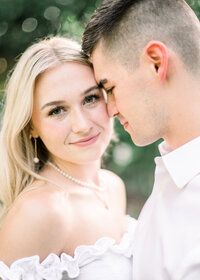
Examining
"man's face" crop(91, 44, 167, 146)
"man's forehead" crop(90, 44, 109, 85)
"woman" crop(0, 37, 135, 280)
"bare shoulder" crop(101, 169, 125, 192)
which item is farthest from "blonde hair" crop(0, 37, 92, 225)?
"bare shoulder" crop(101, 169, 125, 192)

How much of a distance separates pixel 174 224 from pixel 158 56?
90cm

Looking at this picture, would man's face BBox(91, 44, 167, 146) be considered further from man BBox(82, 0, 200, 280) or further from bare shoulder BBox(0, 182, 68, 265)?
bare shoulder BBox(0, 182, 68, 265)

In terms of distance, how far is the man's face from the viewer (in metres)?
2.38

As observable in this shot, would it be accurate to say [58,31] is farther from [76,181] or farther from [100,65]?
[76,181]

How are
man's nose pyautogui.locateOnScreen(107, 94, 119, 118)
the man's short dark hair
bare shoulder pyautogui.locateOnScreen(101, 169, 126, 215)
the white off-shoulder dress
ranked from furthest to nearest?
bare shoulder pyautogui.locateOnScreen(101, 169, 126, 215), man's nose pyautogui.locateOnScreen(107, 94, 119, 118), the white off-shoulder dress, the man's short dark hair

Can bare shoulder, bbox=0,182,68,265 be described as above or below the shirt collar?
below

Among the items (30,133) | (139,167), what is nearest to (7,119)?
(30,133)

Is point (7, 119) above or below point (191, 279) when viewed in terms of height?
above

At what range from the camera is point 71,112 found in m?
2.79

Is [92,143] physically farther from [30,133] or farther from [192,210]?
[192,210]

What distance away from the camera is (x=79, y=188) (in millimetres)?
3033

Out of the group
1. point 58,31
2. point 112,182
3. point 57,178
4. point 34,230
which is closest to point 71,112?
point 57,178

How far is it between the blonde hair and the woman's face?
6 centimetres

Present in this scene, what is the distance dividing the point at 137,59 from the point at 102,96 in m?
0.58
